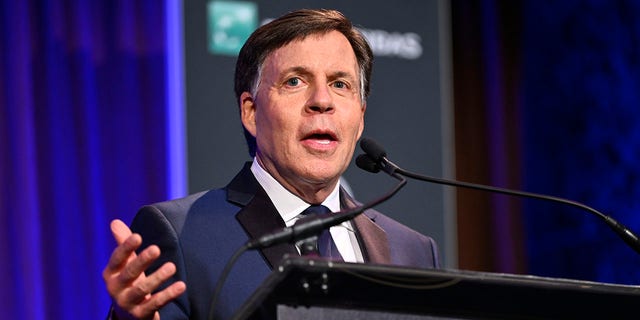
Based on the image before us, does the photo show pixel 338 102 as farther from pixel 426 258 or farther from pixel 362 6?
pixel 362 6

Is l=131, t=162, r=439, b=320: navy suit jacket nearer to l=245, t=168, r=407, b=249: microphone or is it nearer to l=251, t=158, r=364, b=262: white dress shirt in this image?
l=251, t=158, r=364, b=262: white dress shirt

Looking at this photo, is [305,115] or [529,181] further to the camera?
[529,181]

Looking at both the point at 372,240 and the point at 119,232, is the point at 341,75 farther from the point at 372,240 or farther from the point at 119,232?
the point at 119,232

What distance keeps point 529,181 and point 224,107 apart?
166cm

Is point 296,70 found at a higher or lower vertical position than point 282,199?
higher

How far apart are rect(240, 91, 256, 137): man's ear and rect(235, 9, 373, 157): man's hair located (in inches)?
0.7

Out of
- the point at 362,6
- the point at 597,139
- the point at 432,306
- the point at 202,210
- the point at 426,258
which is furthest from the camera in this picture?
the point at 597,139

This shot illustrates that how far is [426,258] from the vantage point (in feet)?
7.63

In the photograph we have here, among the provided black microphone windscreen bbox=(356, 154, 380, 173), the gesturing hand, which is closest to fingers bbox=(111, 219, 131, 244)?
the gesturing hand

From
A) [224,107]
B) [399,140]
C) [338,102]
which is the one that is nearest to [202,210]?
[338,102]

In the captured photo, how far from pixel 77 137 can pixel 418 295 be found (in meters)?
2.20

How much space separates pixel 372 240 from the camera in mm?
2180

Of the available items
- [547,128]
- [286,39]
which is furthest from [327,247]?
[547,128]

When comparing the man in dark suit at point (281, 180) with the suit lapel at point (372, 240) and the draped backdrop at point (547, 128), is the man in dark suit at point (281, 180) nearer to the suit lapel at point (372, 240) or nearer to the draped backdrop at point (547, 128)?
the suit lapel at point (372, 240)
